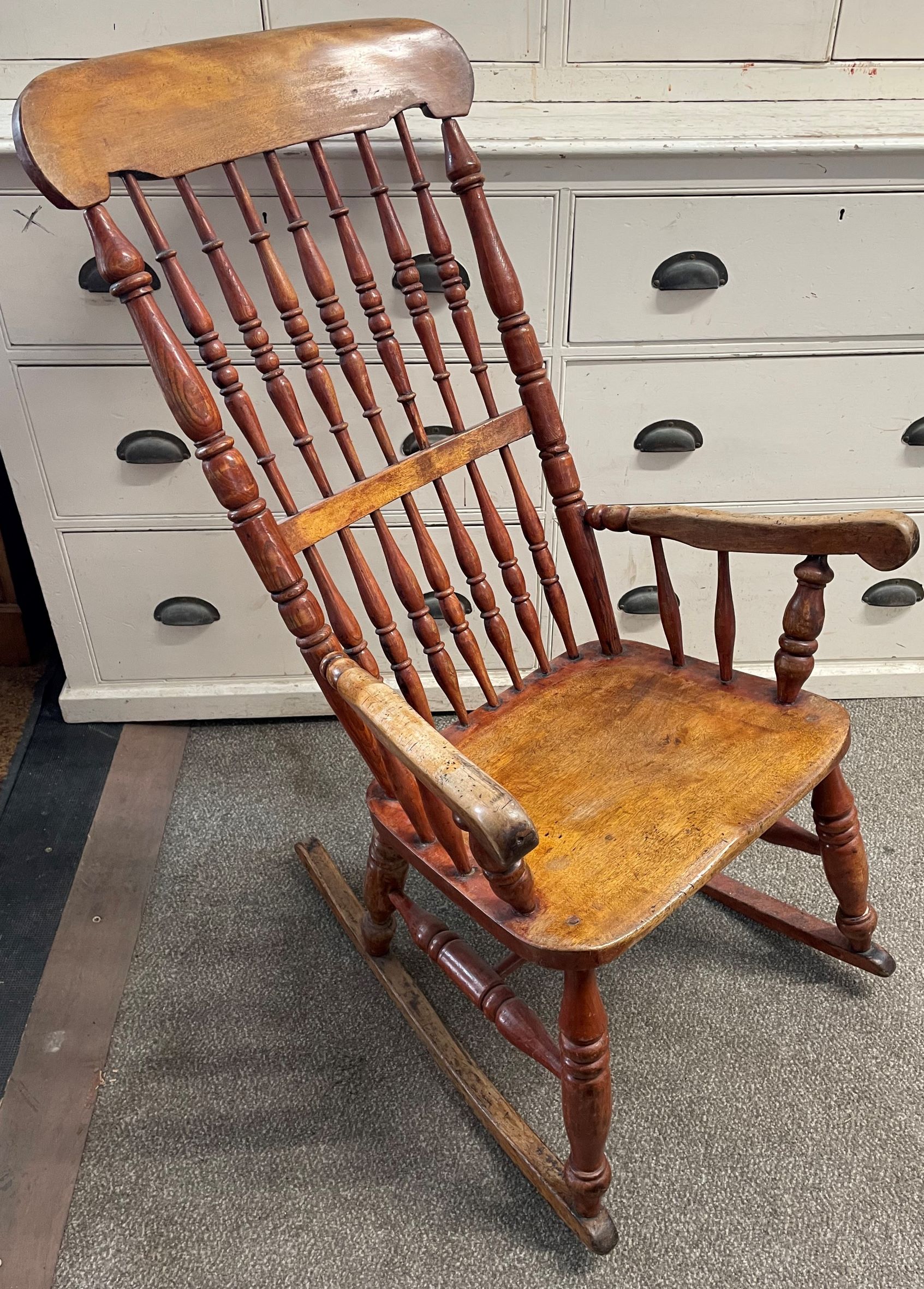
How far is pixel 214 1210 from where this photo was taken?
1.14 meters

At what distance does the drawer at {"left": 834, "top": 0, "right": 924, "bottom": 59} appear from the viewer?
1.52 m

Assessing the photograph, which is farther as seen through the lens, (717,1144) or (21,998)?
(21,998)

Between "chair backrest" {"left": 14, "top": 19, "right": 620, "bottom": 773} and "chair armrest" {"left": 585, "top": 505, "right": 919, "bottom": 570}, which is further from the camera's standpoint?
"chair armrest" {"left": 585, "top": 505, "right": 919, "bottom": 570}

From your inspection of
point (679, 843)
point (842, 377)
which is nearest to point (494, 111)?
point (842, 377)

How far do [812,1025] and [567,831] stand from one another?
0.61 m

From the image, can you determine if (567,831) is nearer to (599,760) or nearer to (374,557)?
(599,760)

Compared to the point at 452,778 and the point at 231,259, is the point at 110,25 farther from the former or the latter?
the point at 452,778

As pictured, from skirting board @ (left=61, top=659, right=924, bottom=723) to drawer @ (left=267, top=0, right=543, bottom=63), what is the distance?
114 cm

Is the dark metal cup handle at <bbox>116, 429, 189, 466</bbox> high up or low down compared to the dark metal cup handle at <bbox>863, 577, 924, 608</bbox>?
up

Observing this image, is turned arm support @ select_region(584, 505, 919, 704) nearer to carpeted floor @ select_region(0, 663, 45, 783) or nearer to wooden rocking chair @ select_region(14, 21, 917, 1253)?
wooden rocking chair @ select_region(14, 21, 917, 1253)

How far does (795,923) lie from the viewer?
141 cm

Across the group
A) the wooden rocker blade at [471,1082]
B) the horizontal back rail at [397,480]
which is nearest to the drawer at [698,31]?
the horizontal back rail at [397,480]

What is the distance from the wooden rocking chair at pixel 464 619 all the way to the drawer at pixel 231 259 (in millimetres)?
126

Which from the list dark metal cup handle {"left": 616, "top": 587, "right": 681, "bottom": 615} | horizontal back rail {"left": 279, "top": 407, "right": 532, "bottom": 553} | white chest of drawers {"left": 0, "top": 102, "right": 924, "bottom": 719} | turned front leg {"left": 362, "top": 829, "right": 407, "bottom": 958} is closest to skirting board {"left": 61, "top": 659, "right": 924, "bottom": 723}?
white chest of drawers {"left": 0, "top": 102, "right": 924, "bottom": 719}
